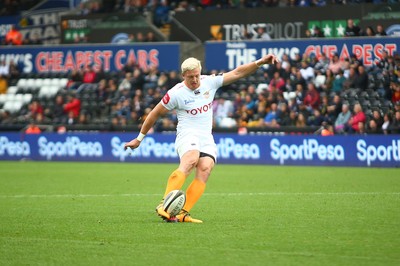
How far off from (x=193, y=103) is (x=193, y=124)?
0.94ft

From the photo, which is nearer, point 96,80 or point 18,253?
point 18,253

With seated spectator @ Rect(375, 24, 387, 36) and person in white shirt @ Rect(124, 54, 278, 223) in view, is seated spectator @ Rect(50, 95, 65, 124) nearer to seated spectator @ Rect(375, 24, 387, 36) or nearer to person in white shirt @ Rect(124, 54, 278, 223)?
seated spectator @ Rect(375, 24, 387, 36)

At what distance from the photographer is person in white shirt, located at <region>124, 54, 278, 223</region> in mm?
12172

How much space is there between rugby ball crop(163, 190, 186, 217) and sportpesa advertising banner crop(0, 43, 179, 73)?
2151cm

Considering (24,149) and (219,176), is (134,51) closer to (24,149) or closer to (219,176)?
(24,149)

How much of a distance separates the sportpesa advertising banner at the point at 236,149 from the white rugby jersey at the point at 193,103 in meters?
13.3

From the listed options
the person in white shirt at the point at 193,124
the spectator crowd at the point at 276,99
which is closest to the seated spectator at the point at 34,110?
the spectator crowd at the point at 276,99

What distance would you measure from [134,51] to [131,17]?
56.8 inches

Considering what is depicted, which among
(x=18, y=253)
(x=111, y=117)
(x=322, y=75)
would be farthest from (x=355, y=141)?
(x=18, y=253)

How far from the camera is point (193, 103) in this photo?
12297 millimetres

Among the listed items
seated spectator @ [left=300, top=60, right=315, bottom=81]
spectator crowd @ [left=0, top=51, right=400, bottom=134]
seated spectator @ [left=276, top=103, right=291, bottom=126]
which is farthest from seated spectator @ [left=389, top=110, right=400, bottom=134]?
seated spectator @ [left=300, top=60, right=315, bottom=81]

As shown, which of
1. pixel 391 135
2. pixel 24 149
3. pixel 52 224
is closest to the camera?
pixel 52 224

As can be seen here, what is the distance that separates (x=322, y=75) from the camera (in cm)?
2872

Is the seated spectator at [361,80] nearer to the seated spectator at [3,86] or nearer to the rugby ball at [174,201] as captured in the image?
the seated spectator at [3,86]
